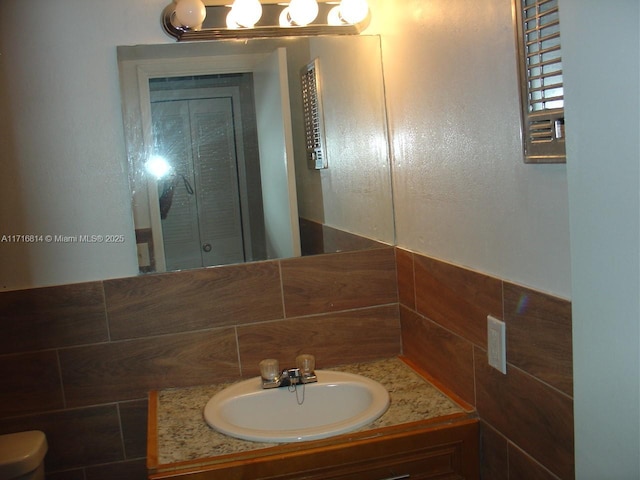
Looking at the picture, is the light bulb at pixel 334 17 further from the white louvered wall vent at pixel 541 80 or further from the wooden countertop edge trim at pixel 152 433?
the wooden countertop edge trim at pixel 152 433

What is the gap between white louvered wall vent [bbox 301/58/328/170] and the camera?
1825mm

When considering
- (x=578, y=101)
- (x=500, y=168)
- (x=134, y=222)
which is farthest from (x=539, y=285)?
(x=134, y=222)

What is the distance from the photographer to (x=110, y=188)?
1.72 metres

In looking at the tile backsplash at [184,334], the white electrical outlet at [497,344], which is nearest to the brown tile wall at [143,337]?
the tile backsplash at [184,334]

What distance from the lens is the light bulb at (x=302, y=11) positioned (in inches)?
69.0

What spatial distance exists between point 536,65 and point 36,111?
4.09 ft

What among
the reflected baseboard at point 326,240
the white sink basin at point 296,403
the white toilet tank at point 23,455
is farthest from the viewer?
the reflected baseboard at point 326,240

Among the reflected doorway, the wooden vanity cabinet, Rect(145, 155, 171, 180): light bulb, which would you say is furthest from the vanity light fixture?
the wooden vanity cabinet

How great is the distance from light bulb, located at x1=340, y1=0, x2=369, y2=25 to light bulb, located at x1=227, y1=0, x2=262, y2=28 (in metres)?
0.23

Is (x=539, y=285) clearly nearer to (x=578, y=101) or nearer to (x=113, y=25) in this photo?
(x=578, y=101)

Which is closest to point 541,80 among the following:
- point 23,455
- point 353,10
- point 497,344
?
point 497,344

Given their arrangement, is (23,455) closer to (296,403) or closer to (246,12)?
(296,403)

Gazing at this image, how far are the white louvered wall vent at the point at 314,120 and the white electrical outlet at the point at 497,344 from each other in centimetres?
74

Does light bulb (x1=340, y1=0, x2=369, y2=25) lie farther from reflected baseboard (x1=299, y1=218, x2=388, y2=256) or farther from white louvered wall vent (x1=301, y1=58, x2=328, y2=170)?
reflected baseboard (x1=299, y1=218, x2=388, y2=256)
